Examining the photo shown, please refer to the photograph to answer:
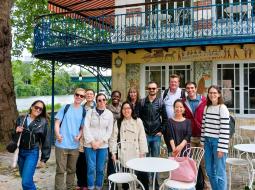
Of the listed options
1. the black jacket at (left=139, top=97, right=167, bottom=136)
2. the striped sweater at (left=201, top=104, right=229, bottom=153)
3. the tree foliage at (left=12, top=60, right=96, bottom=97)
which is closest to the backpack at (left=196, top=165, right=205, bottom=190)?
the striped sweater at (left=201, top=104, right=229, bottom=153)

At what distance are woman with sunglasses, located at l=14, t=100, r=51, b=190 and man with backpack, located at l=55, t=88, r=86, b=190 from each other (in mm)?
398

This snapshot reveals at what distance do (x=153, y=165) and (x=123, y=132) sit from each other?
3.40ft

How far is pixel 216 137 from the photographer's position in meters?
4.98

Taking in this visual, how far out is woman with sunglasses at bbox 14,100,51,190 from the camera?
15.9ft

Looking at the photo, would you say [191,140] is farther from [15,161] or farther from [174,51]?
[174,51]

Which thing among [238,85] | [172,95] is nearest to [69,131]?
[172,95]

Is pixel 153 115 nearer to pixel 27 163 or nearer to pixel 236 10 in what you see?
pixel 27 163

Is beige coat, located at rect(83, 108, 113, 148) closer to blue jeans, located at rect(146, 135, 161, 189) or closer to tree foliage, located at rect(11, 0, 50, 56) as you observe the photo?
Answer: blue jeans, located at rect(146, 135, 161, 189)

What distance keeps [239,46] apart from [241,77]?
37.9 inches

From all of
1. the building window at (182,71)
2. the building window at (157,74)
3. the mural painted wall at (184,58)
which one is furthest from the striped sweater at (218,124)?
the building window at (157,74)

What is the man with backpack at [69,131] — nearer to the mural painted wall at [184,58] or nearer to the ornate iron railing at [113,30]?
the ornate iron railing at [113,30]

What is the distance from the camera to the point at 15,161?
15.8ft

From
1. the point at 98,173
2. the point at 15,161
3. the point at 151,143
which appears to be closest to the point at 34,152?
the point at 15,161

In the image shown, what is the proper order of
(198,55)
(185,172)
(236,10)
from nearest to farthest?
(185,172) → (236,10) → (198,55)
